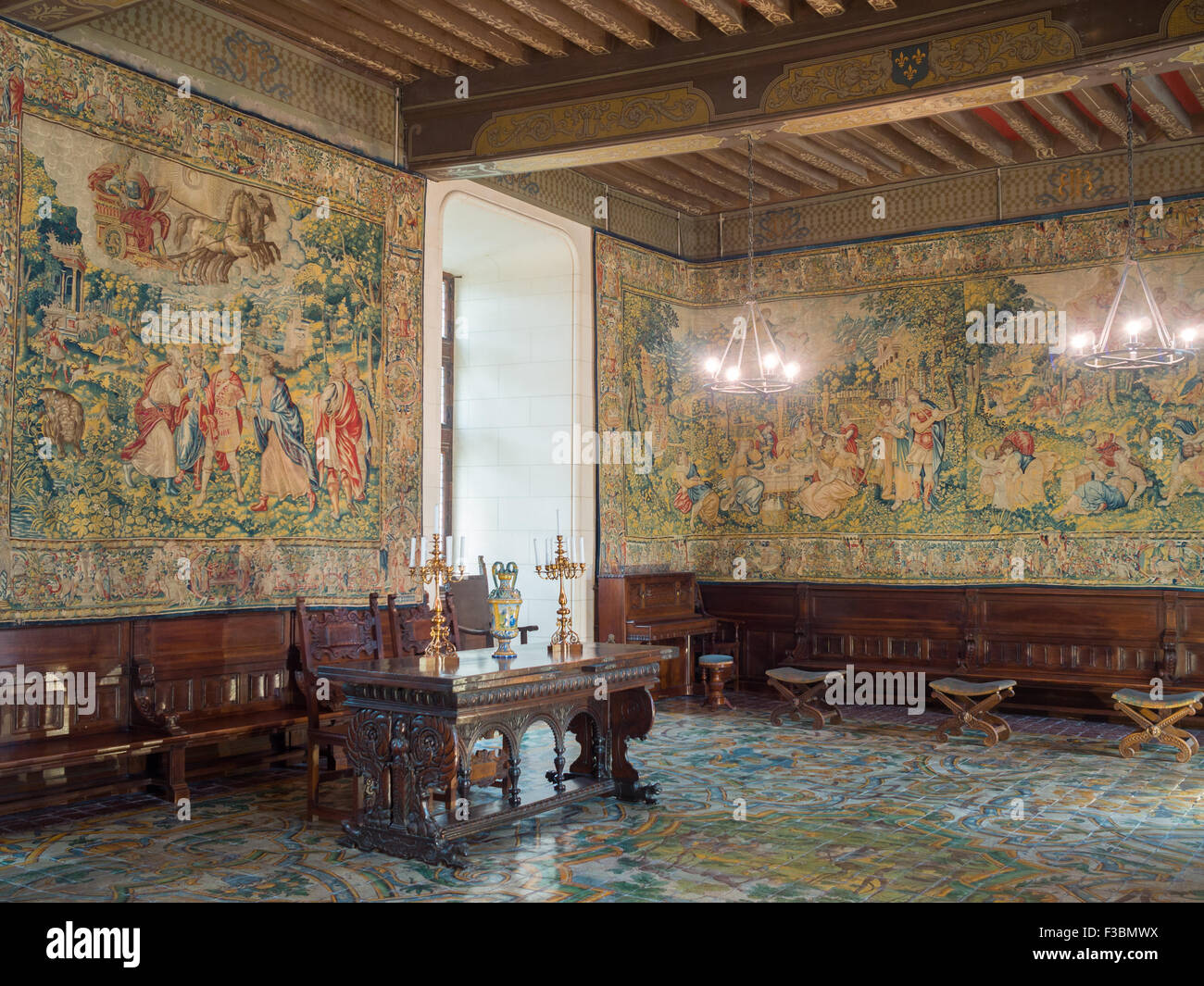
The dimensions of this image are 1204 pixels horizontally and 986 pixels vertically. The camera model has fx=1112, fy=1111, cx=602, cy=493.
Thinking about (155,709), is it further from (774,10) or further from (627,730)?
(774,10)

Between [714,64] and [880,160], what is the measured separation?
3.23 metres

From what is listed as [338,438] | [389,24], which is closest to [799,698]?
[338,438]

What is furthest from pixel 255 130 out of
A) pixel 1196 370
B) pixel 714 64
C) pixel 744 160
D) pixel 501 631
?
pixel 1196 370

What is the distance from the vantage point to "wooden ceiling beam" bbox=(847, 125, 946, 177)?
30.7 feet

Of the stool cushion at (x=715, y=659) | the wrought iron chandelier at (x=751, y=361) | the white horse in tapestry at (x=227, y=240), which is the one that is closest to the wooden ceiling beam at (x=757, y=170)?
the wrought iron chandelier at (x=751, y=361)

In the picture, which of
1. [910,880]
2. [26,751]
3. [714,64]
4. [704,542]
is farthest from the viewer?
[704,542]

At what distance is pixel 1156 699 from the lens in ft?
26.5

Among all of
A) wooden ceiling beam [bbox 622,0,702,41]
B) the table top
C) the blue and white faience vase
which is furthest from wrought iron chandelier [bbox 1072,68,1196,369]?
the blue and white faience vase

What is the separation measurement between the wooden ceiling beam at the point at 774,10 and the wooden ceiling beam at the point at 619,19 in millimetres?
801

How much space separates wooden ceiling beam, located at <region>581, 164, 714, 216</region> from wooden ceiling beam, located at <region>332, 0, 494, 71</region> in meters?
2.33

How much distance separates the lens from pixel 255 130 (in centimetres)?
745

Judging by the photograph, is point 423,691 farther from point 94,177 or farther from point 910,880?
point 94,177

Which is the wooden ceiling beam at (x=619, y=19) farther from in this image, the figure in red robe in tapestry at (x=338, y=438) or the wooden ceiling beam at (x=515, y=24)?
the figure in red robe in tapestry at (x=338, y=438)

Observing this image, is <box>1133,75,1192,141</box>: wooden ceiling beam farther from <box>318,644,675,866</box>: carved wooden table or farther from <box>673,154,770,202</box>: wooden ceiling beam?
<box>318,644,675,866</box>: carved wooden table
